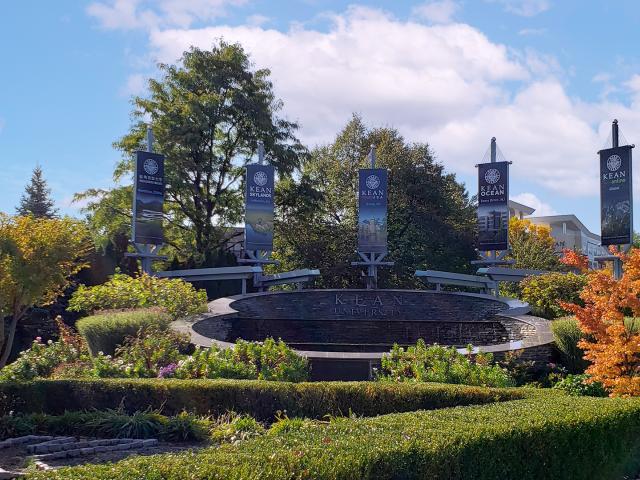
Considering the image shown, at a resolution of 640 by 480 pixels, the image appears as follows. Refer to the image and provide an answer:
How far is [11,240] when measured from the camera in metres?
10.1

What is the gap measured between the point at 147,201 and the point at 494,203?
35.8 feet

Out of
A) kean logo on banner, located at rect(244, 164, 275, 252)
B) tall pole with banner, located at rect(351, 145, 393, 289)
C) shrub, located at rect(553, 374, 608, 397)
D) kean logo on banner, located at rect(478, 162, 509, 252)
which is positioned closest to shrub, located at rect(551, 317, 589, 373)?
shrub, located at rect(553, 374, 608, 397)

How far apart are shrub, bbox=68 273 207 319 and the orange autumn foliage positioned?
10558 millimetres

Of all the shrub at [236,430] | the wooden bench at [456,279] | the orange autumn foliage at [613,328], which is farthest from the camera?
the wooden bench at [456,279]

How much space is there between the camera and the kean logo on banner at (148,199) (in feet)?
75.3

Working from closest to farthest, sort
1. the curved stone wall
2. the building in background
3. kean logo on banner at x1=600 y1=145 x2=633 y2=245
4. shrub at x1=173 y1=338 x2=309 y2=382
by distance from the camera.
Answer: shrub at x1=173 y1=338 x2=309 y2=382 < the curved stone wall < kean logo on banner at x1=600 y1=145 x2=633 y2=245 < the building in background

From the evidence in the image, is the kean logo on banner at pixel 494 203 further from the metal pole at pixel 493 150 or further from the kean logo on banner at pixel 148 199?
the kean logo on banner at pixel 148 199

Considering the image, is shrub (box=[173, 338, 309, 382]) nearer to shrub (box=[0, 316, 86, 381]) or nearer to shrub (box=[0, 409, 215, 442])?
shrub (box=[0, 409, 215, 442])

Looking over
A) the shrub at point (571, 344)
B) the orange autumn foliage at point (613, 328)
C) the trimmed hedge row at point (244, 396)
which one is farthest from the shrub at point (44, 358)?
the shrub at point (571, 344)

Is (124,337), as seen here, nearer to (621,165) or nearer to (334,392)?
(334,392)

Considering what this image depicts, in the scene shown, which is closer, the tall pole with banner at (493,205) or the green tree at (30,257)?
the green tree at (30,257)

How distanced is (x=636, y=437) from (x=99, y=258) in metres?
23.8

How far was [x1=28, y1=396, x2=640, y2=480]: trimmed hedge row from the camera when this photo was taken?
4445mm

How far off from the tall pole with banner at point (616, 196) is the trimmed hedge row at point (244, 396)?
12.9 m
